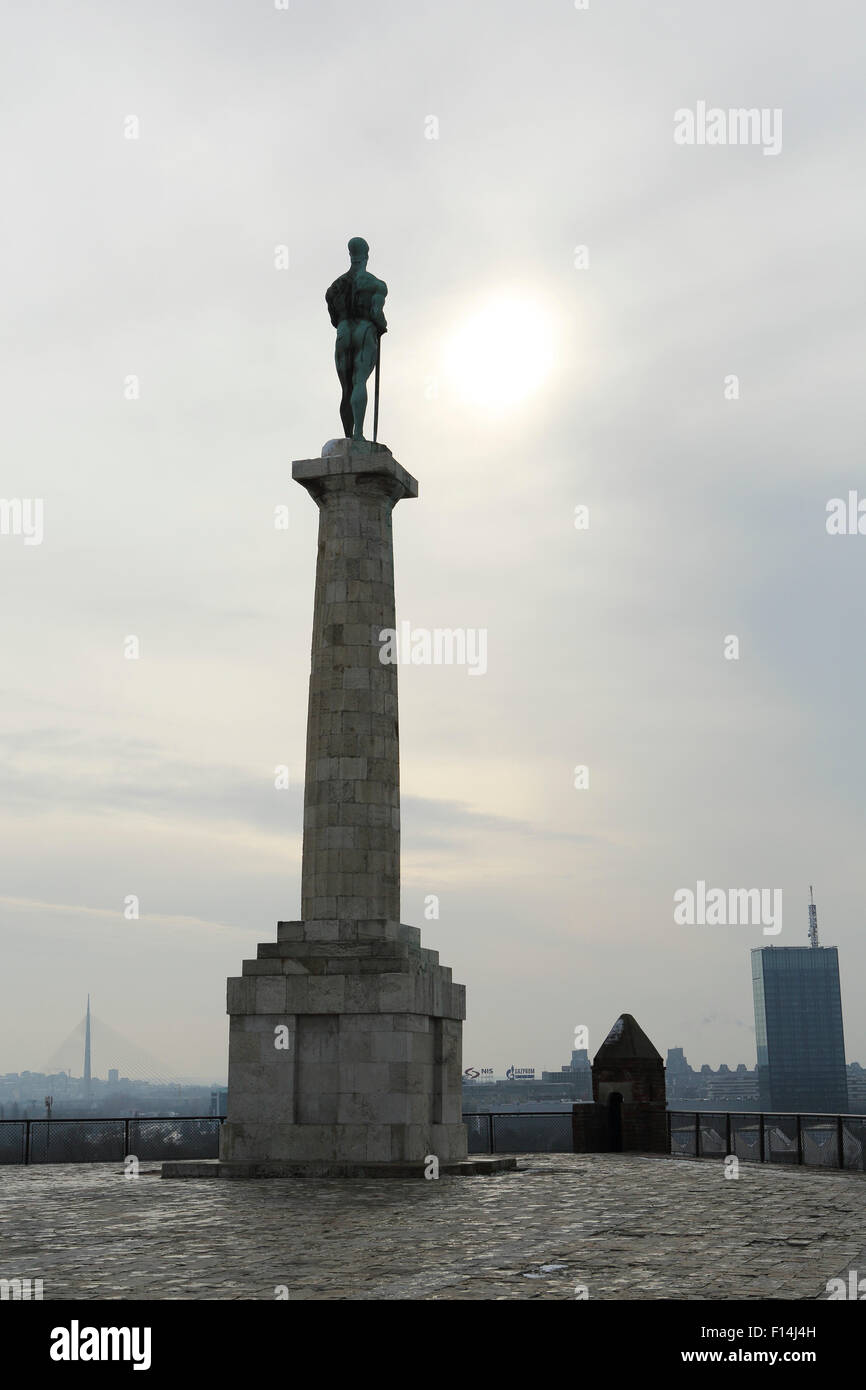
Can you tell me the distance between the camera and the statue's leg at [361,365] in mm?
29875

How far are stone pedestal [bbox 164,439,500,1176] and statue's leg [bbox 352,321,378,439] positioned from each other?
2.88 ft

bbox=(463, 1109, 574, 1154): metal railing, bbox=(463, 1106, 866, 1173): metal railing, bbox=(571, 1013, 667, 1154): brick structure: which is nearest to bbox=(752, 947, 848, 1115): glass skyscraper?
bbox=(463, 1109, 574, 1154): metal railing

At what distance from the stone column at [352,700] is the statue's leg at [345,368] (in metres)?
0.79

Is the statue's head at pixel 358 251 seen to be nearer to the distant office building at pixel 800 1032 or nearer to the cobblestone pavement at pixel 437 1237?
the cobblestone pavement at pixel 437 1237

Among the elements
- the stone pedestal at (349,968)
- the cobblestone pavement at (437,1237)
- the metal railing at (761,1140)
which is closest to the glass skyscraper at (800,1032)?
the metal railing at (761,1140)

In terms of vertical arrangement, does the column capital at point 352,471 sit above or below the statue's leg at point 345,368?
below

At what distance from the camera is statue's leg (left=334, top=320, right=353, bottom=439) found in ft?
98.6

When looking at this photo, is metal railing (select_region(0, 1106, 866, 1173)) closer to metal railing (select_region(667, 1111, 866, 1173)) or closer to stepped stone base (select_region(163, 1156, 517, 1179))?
metal railing (select_region(667, 1111, 866, 1173))

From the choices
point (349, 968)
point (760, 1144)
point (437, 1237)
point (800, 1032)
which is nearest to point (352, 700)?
point (349, 968)

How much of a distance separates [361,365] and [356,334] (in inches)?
26.3
